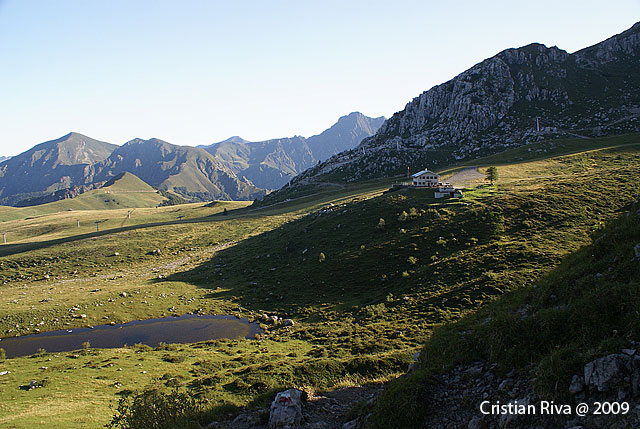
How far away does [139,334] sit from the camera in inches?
1986

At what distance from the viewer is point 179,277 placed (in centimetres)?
7356

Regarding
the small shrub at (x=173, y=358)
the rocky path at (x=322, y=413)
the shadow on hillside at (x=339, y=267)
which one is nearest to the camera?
the rocky path at (x=322, y=413)

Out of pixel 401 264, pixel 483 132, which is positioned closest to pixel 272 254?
pixel 401 264

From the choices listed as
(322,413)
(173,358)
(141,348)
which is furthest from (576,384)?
(141,348)

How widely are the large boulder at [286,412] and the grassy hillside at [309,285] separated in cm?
380

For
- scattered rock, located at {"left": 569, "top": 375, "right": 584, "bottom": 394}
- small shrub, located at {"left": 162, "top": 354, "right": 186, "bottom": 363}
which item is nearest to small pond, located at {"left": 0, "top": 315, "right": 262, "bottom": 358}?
small shrub, located at {"left": 162, "top": 354, "right": 186, "bottom": 363}

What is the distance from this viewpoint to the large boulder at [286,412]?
16.7 meters

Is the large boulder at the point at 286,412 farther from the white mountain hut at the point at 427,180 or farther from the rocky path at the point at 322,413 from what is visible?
the white mountain hut at the point at 427,180

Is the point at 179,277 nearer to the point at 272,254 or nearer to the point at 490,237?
the point at 272,254

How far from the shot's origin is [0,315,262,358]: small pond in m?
47.1

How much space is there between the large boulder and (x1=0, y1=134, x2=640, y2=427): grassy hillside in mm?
3803

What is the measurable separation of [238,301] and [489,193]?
56.5m

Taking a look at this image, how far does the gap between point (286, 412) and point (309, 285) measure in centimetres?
4087

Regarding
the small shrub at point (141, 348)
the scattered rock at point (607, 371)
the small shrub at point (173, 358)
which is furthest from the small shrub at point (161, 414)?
the small shrub at point (141, 348)
